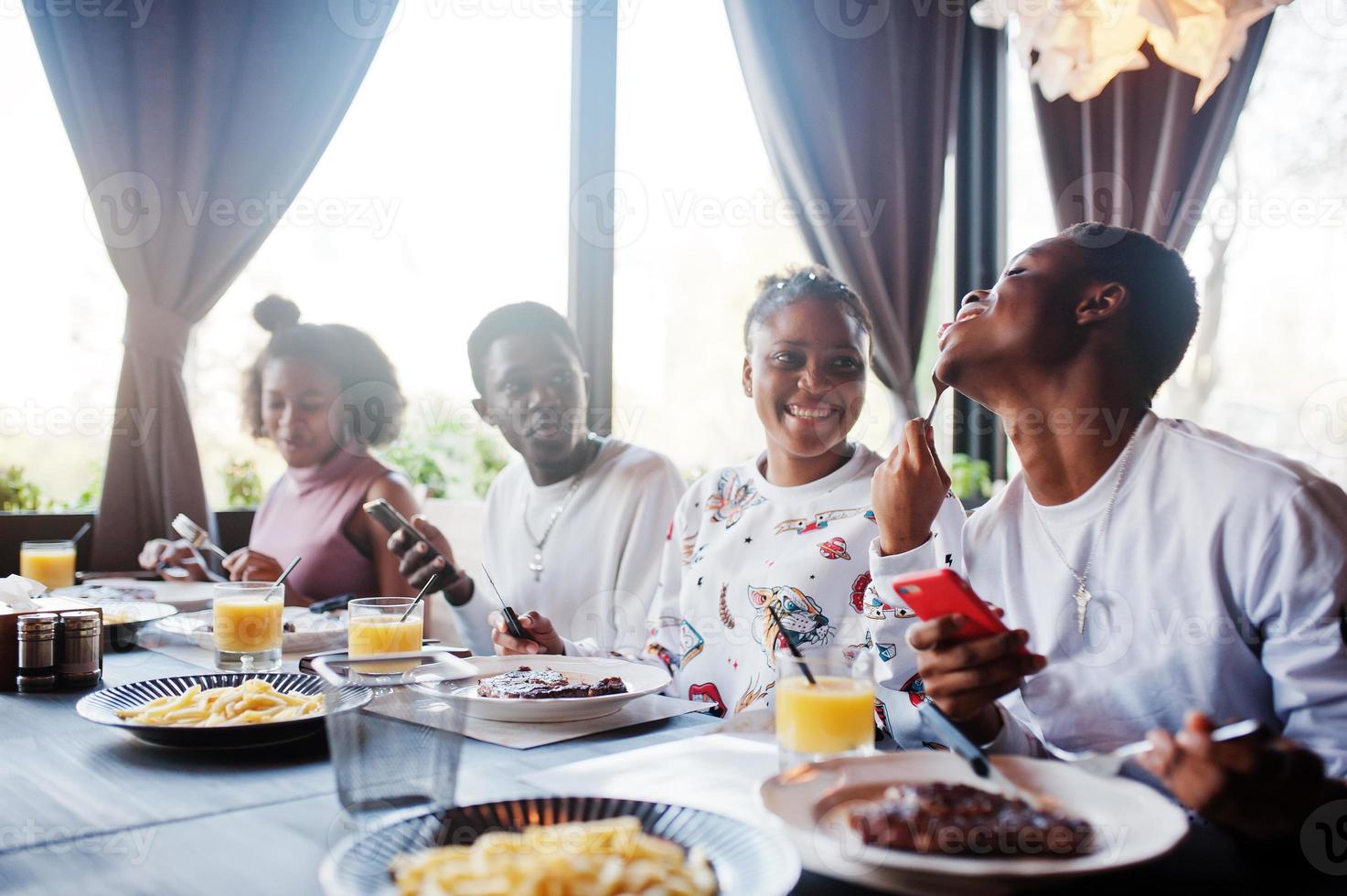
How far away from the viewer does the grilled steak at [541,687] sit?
148cm

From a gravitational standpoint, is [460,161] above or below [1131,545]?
above

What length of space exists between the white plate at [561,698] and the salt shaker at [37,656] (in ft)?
2.09

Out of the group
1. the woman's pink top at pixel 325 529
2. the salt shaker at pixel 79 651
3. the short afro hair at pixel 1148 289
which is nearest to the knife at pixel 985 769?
the short afro hair at pixel 1148 289

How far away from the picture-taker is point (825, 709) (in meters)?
1.12

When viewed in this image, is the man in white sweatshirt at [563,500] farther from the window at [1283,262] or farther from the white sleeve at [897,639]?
the window at [1283,262]

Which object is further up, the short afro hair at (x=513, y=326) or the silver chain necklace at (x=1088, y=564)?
the short afro hair at (x=513, y=326)

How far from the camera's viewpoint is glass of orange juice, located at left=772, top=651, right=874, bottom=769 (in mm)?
1108

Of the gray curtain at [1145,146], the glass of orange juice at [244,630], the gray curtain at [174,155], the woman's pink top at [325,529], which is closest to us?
the glass of orange juice at [244,630]

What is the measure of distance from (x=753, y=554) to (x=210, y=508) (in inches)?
86.9

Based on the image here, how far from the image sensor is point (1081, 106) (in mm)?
4531

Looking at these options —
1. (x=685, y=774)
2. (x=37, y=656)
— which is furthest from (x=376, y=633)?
(x=685, y=774)

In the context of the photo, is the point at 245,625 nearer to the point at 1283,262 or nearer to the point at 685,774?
the point at 685,774

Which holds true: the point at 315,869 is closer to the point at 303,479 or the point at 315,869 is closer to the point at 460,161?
the point at 303,479

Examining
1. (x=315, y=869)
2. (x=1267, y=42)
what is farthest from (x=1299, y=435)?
(x=315, y=869)
